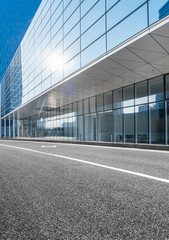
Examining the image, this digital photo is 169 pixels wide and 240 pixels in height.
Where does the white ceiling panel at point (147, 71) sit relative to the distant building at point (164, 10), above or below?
below

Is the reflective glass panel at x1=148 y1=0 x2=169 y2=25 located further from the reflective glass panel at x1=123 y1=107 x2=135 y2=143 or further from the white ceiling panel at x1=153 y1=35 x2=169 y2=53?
the reflective glass panel at x1=123 y1=107 x2=135 y2=143

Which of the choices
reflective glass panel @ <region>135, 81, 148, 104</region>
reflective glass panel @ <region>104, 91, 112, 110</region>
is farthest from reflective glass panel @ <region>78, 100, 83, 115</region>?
reflective glass panel @ <region>135, 81, 148, 104</region>

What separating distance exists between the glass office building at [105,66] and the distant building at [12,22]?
85.5m

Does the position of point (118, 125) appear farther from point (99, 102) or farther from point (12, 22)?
point (12, 22)

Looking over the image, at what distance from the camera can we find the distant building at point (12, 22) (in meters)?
107

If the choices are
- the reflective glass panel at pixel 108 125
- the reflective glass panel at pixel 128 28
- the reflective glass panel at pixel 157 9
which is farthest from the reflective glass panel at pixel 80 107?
the reflective glass panel at pixel 157 9

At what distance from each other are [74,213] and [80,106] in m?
25.5

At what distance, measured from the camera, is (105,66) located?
1455cm

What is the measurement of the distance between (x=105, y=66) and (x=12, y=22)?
4477 inches

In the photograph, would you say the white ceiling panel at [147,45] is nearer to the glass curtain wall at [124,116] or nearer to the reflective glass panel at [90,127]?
the glass curtain wall at [124,116]

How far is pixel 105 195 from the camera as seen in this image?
10.8 ft

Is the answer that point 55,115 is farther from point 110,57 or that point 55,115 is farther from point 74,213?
point 74,213

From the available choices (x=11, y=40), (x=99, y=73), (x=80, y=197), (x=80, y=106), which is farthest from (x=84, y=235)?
(x=11, y=40)

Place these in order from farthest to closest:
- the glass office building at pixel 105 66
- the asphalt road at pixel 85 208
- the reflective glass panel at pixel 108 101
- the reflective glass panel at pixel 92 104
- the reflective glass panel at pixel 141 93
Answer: the reflective glass panel at pixel 92 104, the reflective glass panel at pixel 108 101, the reflective glass panel at pixel 141 93, the glass office building at pixel 105 66, the asphalt road at pixel 85 208
